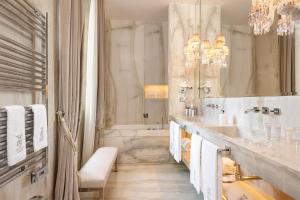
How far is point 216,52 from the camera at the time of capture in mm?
4062

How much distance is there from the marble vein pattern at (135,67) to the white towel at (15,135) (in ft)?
13.8

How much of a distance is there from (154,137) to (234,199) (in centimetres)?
301

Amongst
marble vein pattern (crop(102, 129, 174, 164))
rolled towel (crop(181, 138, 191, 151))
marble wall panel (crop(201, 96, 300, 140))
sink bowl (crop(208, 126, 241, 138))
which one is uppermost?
marble wall panel (crop(201, 96, 300, 140))

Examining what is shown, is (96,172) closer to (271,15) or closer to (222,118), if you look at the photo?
(222,118)

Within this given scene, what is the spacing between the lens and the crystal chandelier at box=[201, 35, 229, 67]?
386cm

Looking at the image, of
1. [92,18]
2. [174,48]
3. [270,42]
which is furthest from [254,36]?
[92,18]

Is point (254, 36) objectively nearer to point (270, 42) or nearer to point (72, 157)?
point (270, 42)

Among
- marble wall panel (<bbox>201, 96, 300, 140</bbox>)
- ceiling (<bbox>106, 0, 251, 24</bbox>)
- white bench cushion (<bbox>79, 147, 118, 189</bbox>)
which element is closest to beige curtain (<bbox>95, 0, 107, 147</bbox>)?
ceiling (<bbox>106, 0, 251, 24</bbox>)

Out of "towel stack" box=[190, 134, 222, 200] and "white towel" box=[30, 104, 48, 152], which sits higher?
"white towel" box=[30, 104, 48, 152]

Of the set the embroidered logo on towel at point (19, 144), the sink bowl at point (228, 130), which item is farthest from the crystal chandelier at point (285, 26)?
the embroidered logo on towel at point (19, 144)

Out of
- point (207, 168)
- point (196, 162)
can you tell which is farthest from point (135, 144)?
point (207, 168)

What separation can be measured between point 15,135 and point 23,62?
501 mm

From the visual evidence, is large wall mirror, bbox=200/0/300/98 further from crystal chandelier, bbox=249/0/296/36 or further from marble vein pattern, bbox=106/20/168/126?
marble vein pattern, bbox=106/20/168/126

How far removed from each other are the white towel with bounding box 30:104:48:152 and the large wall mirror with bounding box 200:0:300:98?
1.80 metres
